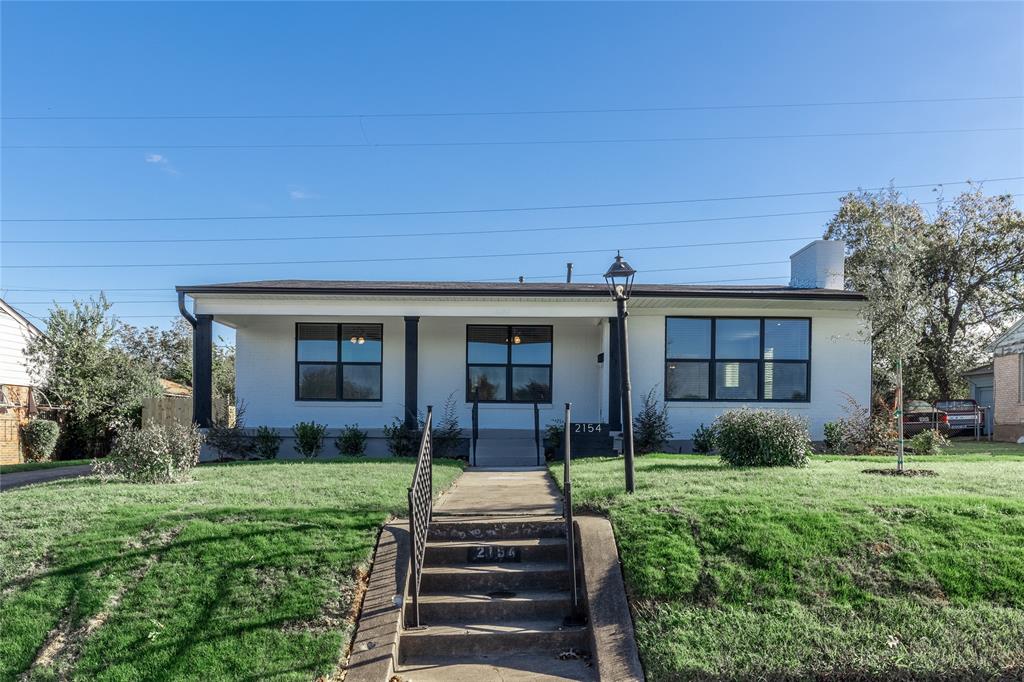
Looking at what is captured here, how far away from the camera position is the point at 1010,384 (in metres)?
22.1

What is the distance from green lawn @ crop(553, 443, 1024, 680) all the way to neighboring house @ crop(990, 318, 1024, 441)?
17041mm

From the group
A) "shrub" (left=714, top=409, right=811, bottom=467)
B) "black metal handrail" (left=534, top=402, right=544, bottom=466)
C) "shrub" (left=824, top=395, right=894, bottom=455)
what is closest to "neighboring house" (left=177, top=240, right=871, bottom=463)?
"shrub" (left=824, top=395, right=894, bottom=455)

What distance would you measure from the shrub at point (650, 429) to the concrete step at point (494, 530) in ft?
23.8

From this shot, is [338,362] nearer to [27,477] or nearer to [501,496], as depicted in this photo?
[27,477]

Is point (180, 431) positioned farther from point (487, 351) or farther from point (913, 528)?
point (913, 528)

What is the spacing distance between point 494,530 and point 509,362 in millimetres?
9187

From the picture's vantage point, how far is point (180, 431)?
962 cm

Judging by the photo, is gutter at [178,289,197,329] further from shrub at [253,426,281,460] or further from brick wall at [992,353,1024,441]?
brick wall at [992,353,1024,441]

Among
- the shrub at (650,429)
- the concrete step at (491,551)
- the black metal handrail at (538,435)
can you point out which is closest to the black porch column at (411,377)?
the black metal handrail at (538,435)

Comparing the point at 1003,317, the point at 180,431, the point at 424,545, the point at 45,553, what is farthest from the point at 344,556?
the point at 1003,317

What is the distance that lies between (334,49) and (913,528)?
14376mm

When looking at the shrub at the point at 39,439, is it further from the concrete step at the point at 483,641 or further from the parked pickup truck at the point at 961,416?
the parked pickup truck at the point at 961,416

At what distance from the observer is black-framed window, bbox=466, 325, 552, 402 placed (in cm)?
1596

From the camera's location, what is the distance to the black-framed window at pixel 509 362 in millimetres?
15961
